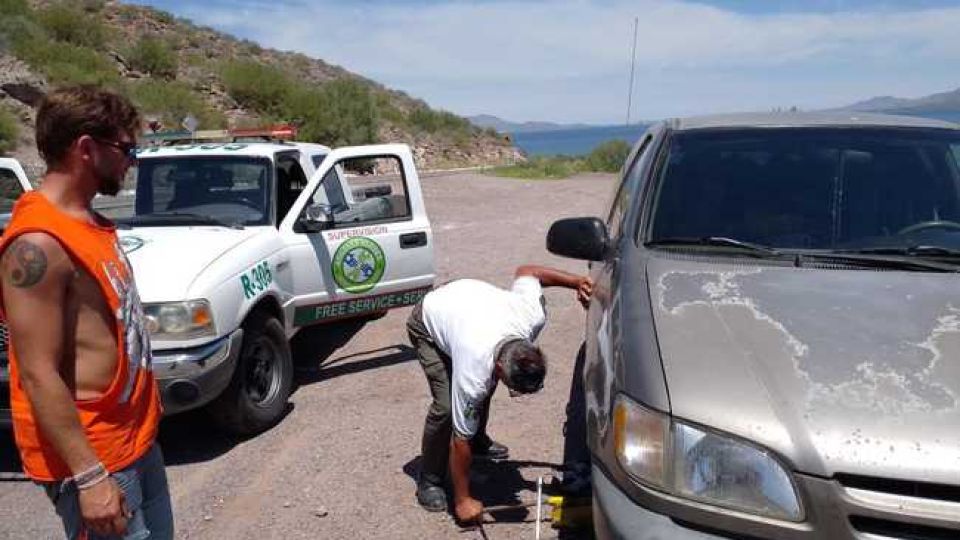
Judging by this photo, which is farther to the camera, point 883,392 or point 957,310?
point 957,310

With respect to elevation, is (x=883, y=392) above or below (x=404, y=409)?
above

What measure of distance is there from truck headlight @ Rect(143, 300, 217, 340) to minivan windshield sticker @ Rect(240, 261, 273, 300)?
43 centimetres

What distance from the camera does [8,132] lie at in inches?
845

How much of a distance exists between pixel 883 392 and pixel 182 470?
12.1 ft

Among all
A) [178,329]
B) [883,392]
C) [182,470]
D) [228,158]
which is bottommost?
[182,470]

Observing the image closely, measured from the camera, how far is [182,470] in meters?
4.70

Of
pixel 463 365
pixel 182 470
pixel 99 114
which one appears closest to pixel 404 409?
pixel 182 470

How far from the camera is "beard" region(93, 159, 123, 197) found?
222 centimetres

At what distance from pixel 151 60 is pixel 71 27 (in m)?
3.47

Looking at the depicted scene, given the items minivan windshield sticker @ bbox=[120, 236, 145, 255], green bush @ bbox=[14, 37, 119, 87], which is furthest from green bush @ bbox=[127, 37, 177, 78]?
minivan windshield sticker @ bbox=[120, 236, 145, 255]

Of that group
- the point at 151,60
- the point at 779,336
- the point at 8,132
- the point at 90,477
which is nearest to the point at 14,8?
the point at 151,60

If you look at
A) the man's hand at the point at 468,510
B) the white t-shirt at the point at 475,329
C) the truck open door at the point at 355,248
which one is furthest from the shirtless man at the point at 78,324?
the truck open door at the point at 355,248

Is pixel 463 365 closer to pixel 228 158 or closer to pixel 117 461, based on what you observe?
pixel 117 461

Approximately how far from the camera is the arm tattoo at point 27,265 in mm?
2037
